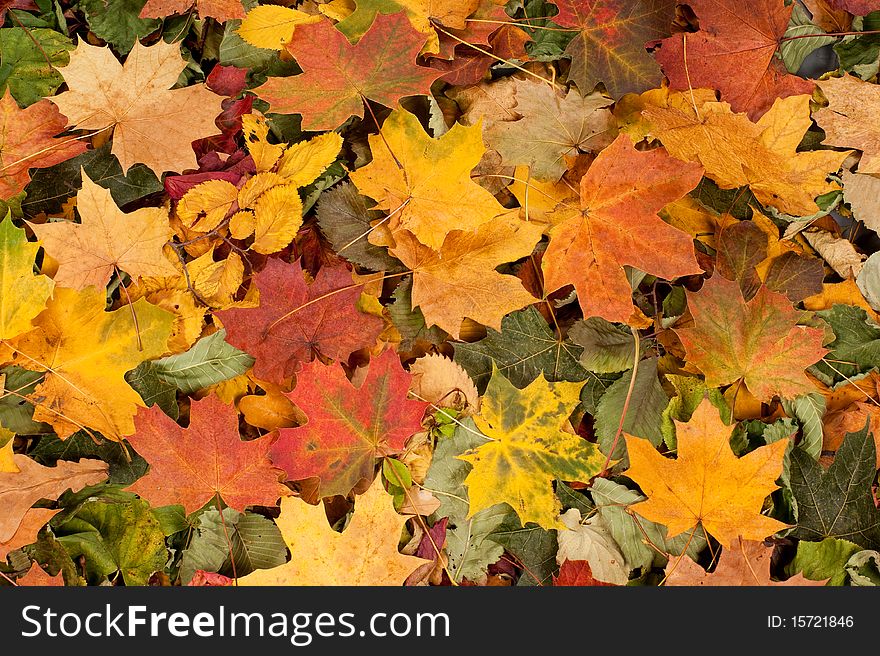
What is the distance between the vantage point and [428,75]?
3.25 ft

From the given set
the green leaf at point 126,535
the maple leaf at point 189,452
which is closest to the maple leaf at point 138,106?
the maple leaf at point 189,452

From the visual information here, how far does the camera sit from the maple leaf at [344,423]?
0.99 m

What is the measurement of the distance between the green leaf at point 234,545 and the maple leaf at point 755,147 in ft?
2.80

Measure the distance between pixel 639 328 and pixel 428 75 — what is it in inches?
19.8

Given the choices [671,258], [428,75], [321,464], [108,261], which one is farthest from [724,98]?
[108,261]

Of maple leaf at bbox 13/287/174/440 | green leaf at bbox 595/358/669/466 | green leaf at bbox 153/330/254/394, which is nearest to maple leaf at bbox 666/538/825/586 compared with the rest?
green leaf at bbox 595/358/669/466

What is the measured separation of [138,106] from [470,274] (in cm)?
56

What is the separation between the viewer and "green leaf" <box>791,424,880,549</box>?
1025 mm

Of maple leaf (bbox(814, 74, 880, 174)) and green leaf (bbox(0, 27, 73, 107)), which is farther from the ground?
green leaf (bbox(0, 27, 73, 107))

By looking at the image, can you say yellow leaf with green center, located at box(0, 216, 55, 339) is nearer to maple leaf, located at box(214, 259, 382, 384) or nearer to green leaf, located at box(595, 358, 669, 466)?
maple leaf, located at box(214, 259, 382, 384)

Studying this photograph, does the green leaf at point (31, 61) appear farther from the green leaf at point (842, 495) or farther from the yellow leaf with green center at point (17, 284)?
the green leaf at point (842, 495)

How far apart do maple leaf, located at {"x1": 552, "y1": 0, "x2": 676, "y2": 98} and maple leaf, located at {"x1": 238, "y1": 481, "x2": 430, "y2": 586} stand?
713 mm

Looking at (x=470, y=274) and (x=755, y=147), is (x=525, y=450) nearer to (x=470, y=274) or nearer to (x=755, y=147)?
(x=470, y=274)

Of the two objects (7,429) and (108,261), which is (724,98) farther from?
(7,429)
